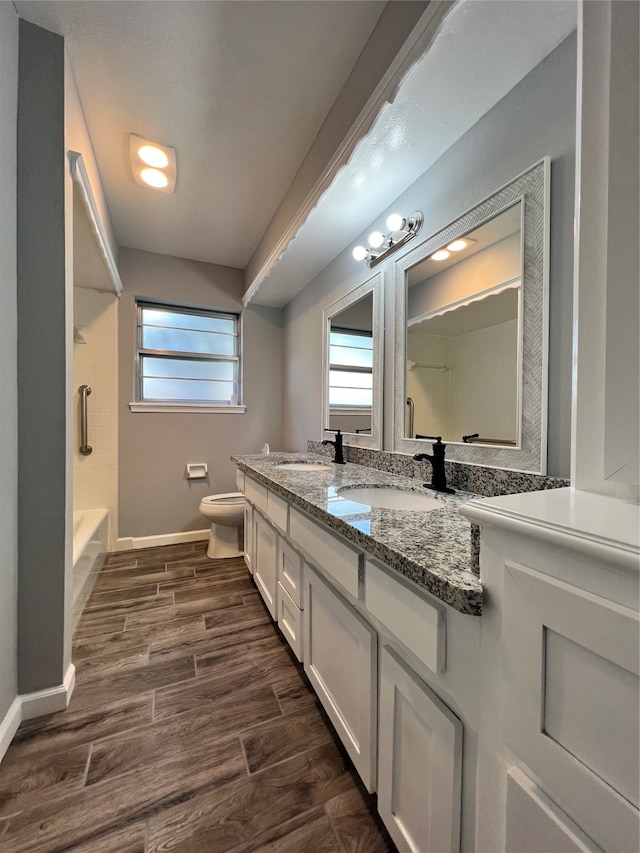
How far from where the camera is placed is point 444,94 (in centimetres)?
107

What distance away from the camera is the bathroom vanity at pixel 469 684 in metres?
0.38

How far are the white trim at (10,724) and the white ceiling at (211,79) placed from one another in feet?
7.86

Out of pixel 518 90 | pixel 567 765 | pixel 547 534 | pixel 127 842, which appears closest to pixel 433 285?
pixel 518 90

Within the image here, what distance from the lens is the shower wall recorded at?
2.55 metres

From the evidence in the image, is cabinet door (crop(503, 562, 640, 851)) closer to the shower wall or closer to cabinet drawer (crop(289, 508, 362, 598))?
cabinet drawer (crop(289, 508, 362, 598))

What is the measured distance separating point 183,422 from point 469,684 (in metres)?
2.80

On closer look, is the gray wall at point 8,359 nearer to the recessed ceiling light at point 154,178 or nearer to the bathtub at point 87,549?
the bathtub at point 87,549

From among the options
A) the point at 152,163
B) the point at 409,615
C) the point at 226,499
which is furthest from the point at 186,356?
the point at 409,615

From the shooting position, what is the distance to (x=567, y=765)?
403mm

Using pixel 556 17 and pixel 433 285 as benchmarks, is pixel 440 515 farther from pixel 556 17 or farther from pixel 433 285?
pixel 556 17

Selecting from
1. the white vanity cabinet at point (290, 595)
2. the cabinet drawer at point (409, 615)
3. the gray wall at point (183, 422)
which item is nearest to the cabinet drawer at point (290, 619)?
the white vanity cabinet at point (290, 595)

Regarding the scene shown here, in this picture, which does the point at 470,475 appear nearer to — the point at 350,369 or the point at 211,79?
the point at 350,369

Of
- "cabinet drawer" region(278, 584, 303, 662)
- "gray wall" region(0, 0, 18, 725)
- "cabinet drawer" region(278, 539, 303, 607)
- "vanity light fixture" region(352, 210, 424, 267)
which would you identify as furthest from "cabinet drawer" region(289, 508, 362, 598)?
"vanity light fixture" region(352, 210, 424, 267)

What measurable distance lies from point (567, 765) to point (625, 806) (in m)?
0.06
